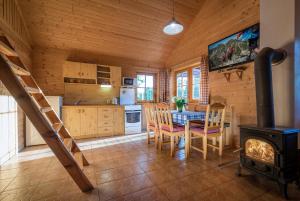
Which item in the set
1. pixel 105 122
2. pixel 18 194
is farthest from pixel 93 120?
pixel 18 194

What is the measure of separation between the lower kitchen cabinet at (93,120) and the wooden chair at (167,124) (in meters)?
1.82

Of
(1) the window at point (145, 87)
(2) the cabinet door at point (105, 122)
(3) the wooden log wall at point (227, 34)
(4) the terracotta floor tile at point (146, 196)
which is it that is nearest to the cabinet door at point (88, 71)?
(2) the cabinet door at point (105, 122)

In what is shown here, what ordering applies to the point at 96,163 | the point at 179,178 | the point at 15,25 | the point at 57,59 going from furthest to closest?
the point at 57,59, the point at 15,25, the point at 96,163, the point at 179,178

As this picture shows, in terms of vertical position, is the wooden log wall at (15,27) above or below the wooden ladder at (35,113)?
above

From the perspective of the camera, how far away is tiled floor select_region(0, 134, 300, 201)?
4.94 feet

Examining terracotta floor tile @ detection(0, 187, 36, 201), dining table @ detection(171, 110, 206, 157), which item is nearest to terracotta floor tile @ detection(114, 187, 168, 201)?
terracotta floor tile @ detection(0, 187, 36, 201)

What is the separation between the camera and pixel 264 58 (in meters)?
1.71

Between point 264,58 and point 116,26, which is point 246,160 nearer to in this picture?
point 264,58

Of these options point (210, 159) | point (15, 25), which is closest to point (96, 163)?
point (210, 159)

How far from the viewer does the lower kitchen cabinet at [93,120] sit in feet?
12.3

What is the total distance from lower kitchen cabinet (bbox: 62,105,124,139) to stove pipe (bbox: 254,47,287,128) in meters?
3.38

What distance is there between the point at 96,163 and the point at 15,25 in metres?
3.18

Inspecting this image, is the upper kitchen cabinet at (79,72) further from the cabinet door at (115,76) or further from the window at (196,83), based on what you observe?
the window at (196,83)

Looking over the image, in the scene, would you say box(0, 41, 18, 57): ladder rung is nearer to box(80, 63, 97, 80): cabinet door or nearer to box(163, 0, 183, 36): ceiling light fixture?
box(163, 0, 183, 36): ceiling light fixture
